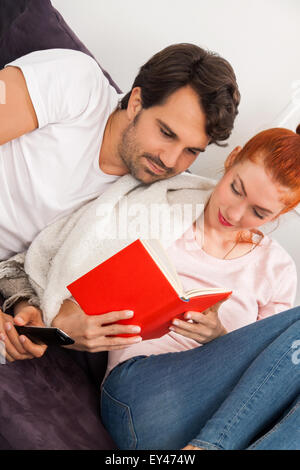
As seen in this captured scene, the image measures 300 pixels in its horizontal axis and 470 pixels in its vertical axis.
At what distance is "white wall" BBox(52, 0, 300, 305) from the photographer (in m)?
1.54

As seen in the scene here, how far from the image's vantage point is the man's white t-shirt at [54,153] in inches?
49.6

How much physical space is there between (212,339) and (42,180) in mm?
624

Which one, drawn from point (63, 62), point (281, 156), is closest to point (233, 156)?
point (281, 156)

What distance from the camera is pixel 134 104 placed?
1.35 metres

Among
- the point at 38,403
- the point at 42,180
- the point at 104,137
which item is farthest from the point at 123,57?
the point at 38,403

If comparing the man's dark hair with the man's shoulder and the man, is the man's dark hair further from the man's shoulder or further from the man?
the man's shoulder

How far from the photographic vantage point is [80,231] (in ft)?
4.17

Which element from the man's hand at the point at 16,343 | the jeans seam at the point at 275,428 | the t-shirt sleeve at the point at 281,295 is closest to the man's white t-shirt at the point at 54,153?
the man's hand at the point at 16,343

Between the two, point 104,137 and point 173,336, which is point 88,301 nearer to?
point 173,336

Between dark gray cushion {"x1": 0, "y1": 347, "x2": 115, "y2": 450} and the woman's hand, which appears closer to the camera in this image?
dark gray cushion {"x1": 0, "y1": 347, "x2": 115, "y2": 450}

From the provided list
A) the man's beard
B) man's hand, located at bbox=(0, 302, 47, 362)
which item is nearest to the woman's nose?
the man's beard

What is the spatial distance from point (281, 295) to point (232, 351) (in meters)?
0.37

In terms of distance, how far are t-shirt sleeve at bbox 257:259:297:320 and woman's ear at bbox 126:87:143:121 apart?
0.64 metres

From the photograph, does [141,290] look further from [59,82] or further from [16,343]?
[59,82]
